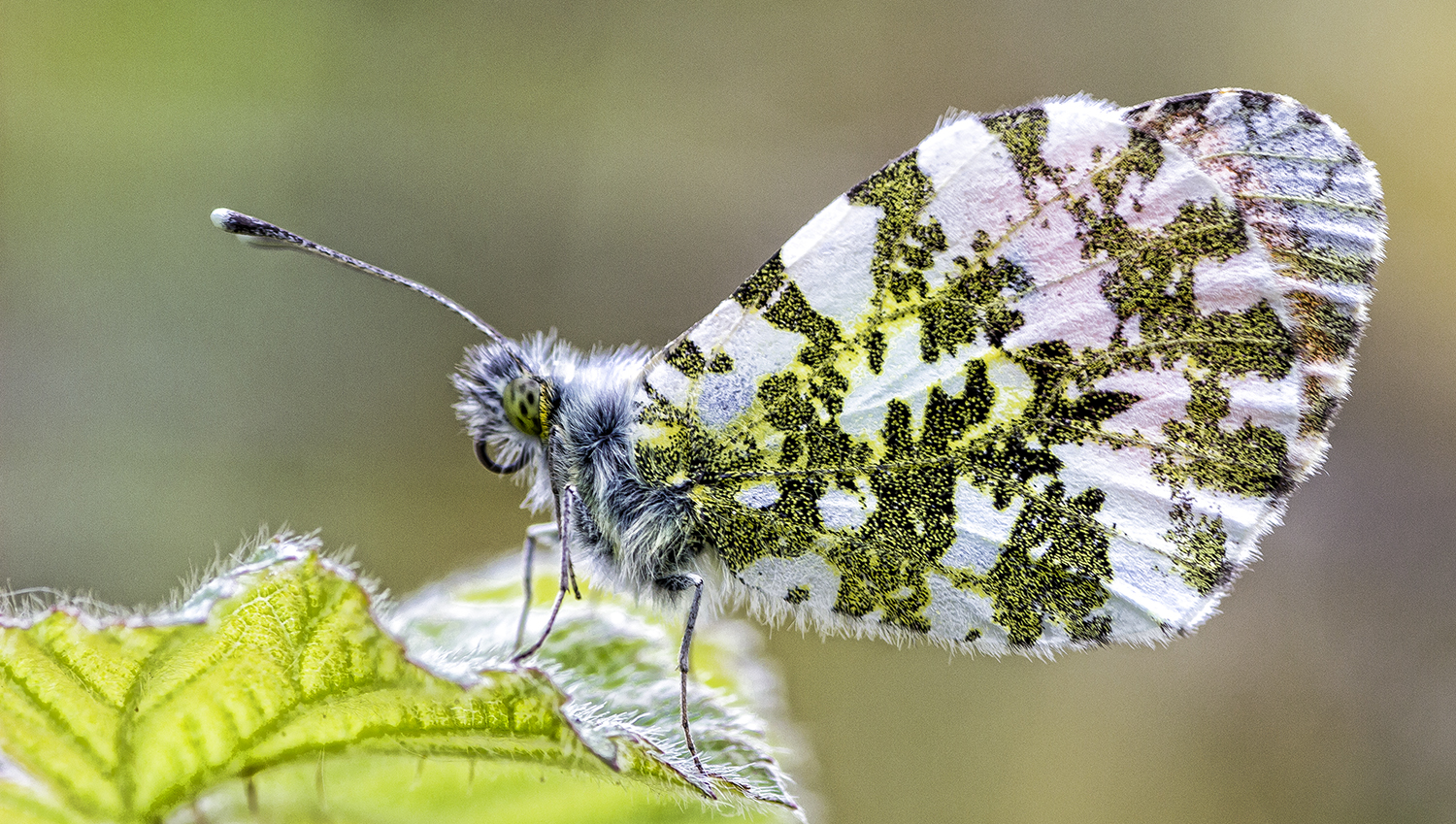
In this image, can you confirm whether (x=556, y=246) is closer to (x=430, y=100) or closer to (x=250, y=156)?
(x=430, y=100)

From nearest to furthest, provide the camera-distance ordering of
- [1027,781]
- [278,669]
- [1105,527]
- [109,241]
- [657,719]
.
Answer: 1. [278,669]
2. [657,719]
3. [1105,527]
4. [1027,781]
5. [109,241]

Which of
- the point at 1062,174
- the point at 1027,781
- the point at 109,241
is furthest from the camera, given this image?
the point at 109,241

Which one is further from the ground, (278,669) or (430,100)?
(430,100)

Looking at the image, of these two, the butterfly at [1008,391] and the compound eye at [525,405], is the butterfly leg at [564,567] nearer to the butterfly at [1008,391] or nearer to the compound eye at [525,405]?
the butterfly at [1008,391]

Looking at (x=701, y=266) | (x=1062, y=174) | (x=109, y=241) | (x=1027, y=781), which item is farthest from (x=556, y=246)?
(x=1062, y=174)

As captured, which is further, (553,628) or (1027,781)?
(1027,781)
